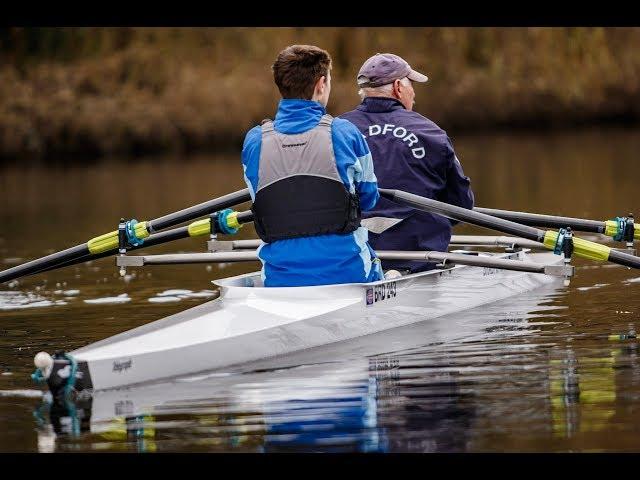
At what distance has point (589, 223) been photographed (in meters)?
10.4

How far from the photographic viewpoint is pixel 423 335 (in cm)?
905

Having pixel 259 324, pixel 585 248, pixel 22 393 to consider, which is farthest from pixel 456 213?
pixel 22 393

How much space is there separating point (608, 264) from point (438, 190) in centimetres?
318

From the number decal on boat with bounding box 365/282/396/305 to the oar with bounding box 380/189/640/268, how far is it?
0.54m

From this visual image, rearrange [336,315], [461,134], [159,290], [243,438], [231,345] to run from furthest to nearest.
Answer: [461,134]
[159,290]
[336,315]
[231,345]
[243,438]

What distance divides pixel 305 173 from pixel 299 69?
1.98 feet

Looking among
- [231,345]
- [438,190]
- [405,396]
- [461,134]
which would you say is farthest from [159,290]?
[461,134]

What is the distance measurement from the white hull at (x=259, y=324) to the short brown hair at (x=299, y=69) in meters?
1.18

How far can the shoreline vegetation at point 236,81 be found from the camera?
34.7 metres

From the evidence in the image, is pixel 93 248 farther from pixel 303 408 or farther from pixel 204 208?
pixel 303 408

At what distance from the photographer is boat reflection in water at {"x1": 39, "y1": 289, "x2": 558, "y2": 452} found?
6379 mm

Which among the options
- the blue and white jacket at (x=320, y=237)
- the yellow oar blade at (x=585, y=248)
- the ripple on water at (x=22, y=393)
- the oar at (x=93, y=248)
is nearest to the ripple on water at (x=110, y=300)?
the oar at (x=93, y=248)

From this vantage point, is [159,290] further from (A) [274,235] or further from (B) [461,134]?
(B) [461,134]

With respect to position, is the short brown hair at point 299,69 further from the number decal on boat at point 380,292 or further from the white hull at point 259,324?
the number decal on boat at point 380,292
